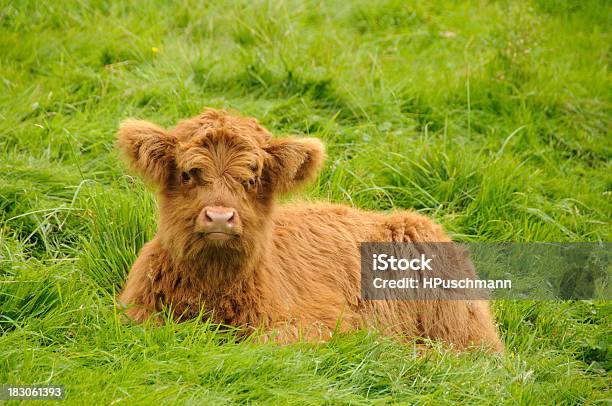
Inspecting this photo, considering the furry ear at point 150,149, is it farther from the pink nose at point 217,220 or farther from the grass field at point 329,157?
the grass field at point 329,157

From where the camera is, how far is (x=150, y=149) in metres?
5.30

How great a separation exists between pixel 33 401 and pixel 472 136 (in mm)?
5581

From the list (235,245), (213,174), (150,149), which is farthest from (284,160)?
(150,149)

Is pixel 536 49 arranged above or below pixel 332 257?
above

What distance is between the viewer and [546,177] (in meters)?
8.40

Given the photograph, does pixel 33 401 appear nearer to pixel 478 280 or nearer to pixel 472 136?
pixel 478 280

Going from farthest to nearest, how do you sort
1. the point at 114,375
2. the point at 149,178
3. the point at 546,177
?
the point at 546,177
the point at 149,178
the point at 114,375

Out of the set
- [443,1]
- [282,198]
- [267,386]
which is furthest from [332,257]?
[443,1]

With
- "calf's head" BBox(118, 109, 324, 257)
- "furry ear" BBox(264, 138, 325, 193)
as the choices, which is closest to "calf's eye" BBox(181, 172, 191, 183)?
"calf's head" BBox(118, 109, 324, 257)

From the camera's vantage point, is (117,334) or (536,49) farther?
(536,49)

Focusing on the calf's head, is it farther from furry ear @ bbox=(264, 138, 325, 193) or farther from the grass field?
the grass field

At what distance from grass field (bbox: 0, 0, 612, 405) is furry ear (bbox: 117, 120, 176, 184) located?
832mm

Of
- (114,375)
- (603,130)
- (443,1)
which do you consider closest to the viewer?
(114,375)

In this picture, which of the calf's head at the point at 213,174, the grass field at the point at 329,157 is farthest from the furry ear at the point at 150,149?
the grass field at the point at 329,157
